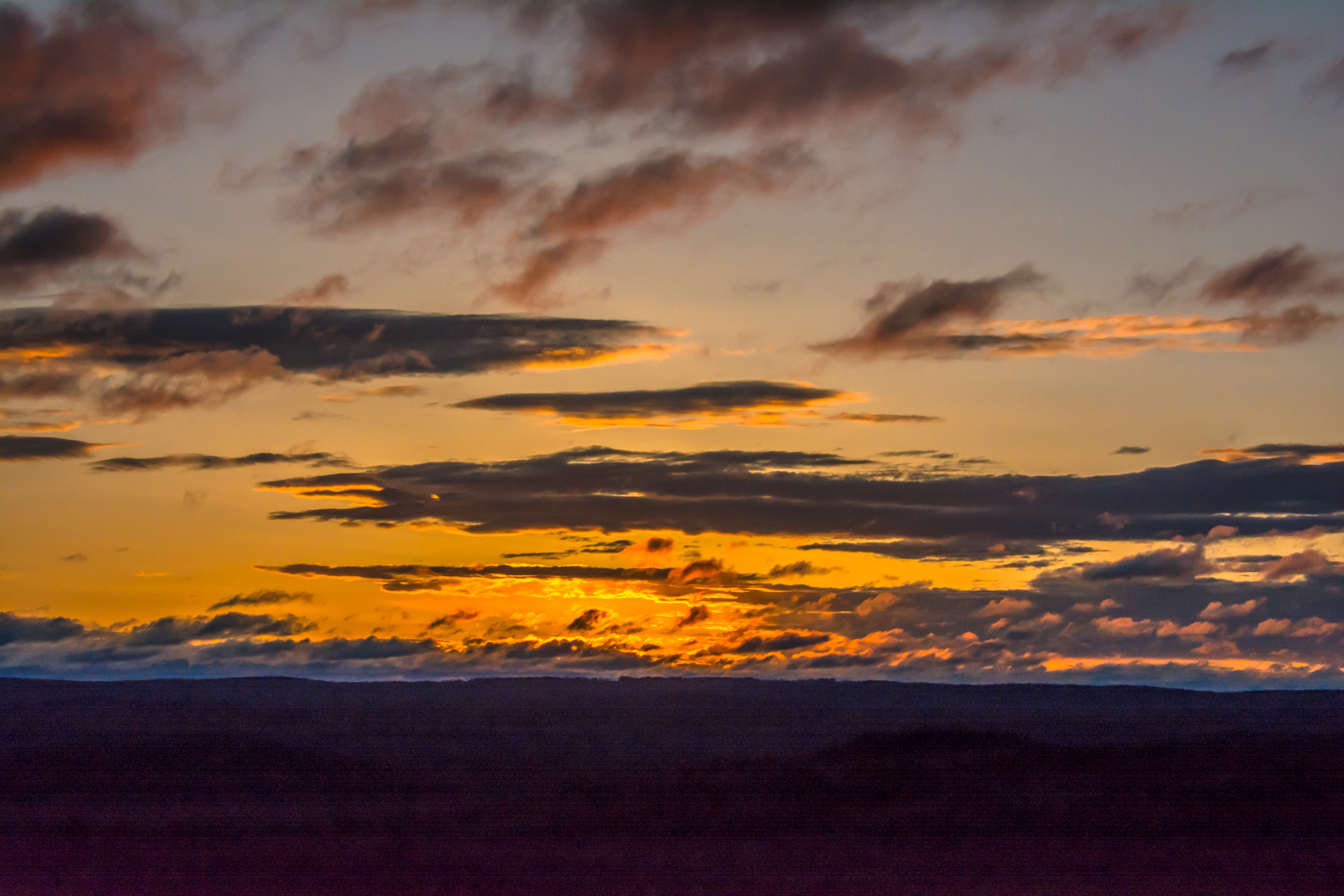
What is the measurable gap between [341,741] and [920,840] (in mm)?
89134

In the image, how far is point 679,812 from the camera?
82.8 meters

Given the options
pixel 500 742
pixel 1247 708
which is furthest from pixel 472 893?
pixel 1247 708

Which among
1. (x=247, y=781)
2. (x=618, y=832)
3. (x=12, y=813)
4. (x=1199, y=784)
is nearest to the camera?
(x=618, y=832)

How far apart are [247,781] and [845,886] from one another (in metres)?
59.4

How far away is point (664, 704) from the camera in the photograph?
199 meters

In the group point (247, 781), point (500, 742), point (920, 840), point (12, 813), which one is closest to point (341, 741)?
point (500, 742)

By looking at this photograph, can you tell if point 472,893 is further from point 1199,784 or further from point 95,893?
point 1199,784

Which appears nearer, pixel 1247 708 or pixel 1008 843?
pixel 1008 843

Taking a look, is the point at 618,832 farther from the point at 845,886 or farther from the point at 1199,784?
the point at 1199,784

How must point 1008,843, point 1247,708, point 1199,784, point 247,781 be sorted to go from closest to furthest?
point 1008,843 → point 1199,784 → point 247,781 → point 1247,708

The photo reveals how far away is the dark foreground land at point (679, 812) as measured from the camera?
5769cm

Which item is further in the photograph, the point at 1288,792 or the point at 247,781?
the point at 247,781

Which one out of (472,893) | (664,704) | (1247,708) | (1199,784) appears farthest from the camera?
(664,704)

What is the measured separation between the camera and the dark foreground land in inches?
2271
